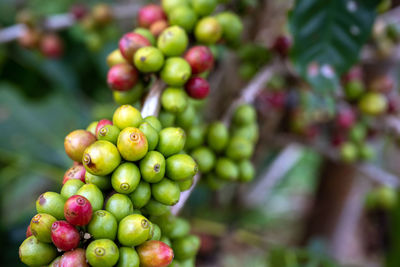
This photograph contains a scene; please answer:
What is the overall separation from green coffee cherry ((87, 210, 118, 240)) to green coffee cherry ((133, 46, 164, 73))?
1.63 ft

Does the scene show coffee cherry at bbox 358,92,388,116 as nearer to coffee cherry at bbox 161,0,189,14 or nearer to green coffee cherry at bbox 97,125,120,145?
coffee cherry at bbox 161,0,189,14

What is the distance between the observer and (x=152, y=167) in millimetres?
833

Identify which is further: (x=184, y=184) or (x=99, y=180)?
(x=184, y=184)

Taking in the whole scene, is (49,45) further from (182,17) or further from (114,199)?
(114,199)

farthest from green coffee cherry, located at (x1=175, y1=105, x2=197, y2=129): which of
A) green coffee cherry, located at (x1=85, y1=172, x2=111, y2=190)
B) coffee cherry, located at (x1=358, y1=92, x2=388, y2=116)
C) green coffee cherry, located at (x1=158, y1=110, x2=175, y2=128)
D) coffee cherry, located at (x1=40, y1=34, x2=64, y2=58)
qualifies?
coffee cherry, located at (x1=40, y1=34, x2=64, y2=58)

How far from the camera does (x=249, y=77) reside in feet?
5.95

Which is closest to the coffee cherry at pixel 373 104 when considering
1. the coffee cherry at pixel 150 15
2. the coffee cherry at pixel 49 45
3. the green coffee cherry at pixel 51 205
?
the coffee cherry at pixel 150 15

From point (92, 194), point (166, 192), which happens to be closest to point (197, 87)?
point (166, 192)

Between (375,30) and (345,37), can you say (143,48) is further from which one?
(375,30)

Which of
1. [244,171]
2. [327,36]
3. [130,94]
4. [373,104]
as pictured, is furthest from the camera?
[373,104]

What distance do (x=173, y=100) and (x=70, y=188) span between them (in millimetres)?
417

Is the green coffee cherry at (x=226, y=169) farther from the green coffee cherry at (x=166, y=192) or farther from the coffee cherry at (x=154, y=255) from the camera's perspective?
the coffee cherry at (x=154, y=255)

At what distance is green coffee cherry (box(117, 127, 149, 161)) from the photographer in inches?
31.6

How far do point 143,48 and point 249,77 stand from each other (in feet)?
3.03
